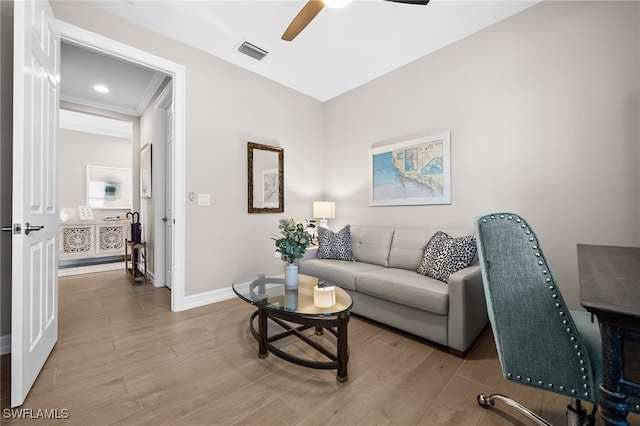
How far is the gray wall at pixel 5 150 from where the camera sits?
5.80 feet

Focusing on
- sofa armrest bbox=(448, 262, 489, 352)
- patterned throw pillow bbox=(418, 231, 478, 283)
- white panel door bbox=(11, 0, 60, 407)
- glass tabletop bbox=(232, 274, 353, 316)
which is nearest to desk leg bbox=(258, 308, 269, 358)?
glass tabletop bbox=(232, 274, 353, 316)

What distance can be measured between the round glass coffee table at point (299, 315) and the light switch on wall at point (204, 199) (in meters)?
1.13

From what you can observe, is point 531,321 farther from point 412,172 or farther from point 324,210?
point 324,210

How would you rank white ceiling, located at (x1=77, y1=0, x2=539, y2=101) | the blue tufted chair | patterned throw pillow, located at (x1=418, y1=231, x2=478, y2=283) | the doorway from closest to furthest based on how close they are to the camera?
the blue tufted chair, patterned throw pillow, located at (x1=418, y1=231, x2=478, y2=283), white ceiling, located at (x1=77, y1=0, x2=539, y2=101), the doorway

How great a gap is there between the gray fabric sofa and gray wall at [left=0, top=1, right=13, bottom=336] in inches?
92.2

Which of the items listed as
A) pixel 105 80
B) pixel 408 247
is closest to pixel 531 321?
pixel 408 247

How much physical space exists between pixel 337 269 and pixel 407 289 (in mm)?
787

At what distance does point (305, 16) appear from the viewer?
190 cm

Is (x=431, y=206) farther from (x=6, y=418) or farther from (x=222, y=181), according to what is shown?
(x=6, y=418)

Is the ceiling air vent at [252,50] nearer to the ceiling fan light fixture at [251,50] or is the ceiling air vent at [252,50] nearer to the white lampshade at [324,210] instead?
the ceiling fan light fixture at [251,50]

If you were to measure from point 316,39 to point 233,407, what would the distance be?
124 inches

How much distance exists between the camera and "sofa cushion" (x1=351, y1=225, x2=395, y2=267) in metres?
→ 2.88

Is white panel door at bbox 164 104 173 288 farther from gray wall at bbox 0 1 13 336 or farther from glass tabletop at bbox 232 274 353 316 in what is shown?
glass tabletop at bbox 232 274 353 316

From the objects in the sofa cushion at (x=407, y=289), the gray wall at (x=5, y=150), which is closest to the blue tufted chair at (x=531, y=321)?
the sofa cushion at (x=407, y=289)
